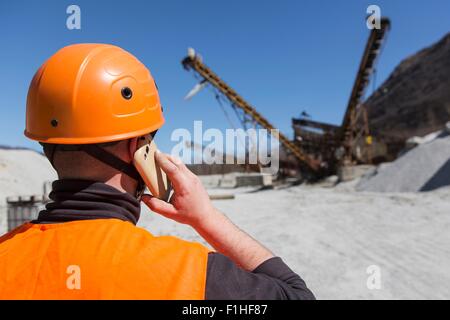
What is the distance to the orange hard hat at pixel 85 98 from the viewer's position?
92 centimetres

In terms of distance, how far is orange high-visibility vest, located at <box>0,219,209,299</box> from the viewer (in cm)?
67

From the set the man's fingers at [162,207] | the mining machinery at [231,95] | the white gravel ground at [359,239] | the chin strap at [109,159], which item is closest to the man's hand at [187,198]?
the man's fingers at [162,207]

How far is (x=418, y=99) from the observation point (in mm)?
38094

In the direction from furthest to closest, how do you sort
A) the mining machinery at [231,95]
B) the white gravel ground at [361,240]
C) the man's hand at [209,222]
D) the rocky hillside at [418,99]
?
1. the rocky hillside at [418,99]
2. the mining machinery at [231,95]
3. the white gravel ground at [361,240]
4. the man's hand at [209,222]

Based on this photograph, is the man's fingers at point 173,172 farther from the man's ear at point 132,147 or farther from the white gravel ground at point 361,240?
the white gravel ground at point 361,240

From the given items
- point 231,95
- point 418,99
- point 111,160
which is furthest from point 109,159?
point 418,99

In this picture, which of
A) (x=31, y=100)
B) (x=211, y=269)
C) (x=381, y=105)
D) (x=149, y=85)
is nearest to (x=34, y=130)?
(x=31, y=100)

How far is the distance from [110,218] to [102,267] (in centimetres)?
18

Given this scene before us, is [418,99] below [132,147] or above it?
above

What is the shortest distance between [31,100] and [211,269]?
2.53 ft

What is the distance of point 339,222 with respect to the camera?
6.87 meters

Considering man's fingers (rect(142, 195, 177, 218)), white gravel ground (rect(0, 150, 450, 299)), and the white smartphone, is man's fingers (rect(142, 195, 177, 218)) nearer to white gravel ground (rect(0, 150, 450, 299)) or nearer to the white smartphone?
the white smartphone

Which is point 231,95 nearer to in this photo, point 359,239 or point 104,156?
point 359,239
